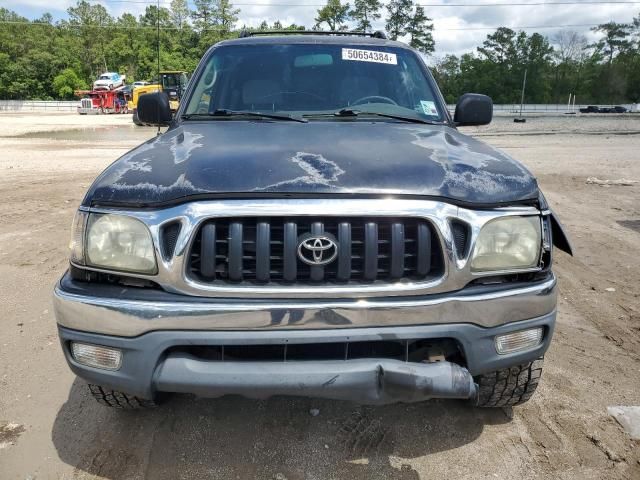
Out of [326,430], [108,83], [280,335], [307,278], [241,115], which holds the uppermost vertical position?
[108,83]

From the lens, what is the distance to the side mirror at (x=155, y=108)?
3.66 meters

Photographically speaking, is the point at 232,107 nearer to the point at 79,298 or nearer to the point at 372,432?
the point at 79,298

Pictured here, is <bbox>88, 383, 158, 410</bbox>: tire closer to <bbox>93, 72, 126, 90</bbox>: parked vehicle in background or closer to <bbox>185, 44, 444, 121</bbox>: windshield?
<bbox>185, 44, 444, 121</bbox>: windshield

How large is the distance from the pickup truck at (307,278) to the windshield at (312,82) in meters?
1.21

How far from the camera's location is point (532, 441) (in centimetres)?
255

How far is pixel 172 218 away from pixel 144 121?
2.12m

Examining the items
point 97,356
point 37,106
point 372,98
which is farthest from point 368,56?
point 37,106

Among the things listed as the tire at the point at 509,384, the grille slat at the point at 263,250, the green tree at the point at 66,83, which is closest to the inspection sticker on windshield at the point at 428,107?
the tire at the point at 509,384

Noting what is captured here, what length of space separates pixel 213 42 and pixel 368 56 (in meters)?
75.8

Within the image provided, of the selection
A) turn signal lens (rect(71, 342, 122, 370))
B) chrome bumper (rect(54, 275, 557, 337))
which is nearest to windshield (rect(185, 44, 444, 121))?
chrome bumper (rect(54, 275, 557, 337))

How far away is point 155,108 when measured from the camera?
144 inches

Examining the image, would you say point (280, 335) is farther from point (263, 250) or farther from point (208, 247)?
point (208, 247)

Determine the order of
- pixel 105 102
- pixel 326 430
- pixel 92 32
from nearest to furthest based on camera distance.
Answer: pixel 326 430 < pixel 105 102 < pixel 92 32

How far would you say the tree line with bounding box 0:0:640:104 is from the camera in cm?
7150
